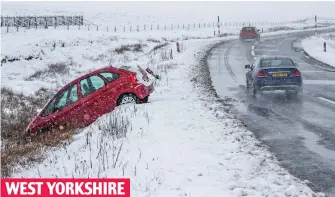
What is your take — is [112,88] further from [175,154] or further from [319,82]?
[319,82]

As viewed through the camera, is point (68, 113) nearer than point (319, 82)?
Yes

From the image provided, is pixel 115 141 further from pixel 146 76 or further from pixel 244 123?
pixel 146 76

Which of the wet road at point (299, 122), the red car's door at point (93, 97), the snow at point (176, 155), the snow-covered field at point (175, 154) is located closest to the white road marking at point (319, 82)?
the wet road at point (299, 122)

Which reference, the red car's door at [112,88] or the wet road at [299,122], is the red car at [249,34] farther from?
the red car's door at [112,88]

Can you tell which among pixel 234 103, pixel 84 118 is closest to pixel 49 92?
pixel 84 118

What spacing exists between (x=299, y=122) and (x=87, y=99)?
18.8 ft

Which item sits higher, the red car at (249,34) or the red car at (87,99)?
the red car at (249,34)

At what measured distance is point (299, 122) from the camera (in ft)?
35.9

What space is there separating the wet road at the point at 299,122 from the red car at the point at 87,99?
131 inches

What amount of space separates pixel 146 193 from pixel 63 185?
1.26 metres

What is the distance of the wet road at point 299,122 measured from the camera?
738 centimetres

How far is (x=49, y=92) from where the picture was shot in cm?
2075

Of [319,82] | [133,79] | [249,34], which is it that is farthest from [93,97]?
[249,34]

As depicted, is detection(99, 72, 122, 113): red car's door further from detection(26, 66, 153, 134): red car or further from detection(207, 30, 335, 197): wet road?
detection(207, 30, 335, 197): wet road
